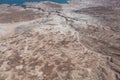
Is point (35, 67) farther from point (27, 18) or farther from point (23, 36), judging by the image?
point (27, 18)

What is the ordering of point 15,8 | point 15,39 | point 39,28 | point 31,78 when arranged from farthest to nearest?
point 15,8 → point 39,28 → point 15,39 → point 31,78

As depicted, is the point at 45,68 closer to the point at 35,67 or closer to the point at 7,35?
the point at 35,67

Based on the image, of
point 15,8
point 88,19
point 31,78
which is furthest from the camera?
point 15,8

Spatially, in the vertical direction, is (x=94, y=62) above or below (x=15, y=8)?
below

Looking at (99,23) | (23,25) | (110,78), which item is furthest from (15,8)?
(110,78)

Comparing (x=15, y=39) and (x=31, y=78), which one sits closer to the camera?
(x=31, y=78)

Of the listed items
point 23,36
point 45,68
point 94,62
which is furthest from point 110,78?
point 23,36
